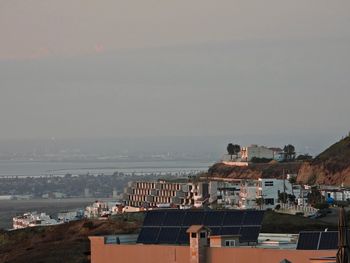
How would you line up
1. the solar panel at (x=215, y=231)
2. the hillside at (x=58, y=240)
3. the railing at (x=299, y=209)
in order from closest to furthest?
the solar panel at (x=215, y=231) < the hillside at (x=58, y=240) < the railing at (x=299, y=209)

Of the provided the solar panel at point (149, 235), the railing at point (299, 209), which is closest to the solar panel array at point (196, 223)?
the solar panel at point (149, 235)

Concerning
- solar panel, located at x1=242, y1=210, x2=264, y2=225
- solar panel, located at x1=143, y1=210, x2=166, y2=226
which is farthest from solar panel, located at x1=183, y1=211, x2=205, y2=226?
solar panel, located at x1=242, y1=210, x2=264, y2=225

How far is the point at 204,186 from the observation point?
121m

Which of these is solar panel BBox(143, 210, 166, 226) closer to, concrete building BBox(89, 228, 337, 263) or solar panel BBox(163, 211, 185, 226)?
solar panel BBox(163, 211, 185, 226)

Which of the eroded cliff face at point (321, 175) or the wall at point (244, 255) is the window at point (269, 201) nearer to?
the eroded cliff face at point (321, 175)

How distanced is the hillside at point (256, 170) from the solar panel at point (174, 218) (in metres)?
92.6

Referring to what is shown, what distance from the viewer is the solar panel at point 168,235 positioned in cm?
4075

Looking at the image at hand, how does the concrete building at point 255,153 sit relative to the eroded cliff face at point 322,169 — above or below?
above

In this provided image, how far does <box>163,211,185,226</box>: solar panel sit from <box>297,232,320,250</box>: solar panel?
460cm

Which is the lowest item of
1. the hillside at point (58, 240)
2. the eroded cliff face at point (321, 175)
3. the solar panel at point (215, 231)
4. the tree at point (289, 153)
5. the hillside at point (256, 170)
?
the hillside at point (58, 240)

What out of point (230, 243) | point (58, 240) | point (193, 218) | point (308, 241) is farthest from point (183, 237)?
point (58, 240)

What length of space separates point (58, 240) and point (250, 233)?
51.2 metres

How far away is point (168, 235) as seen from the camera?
135 ft

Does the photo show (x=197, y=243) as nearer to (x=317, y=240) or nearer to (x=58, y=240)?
(x=317, y=240)
